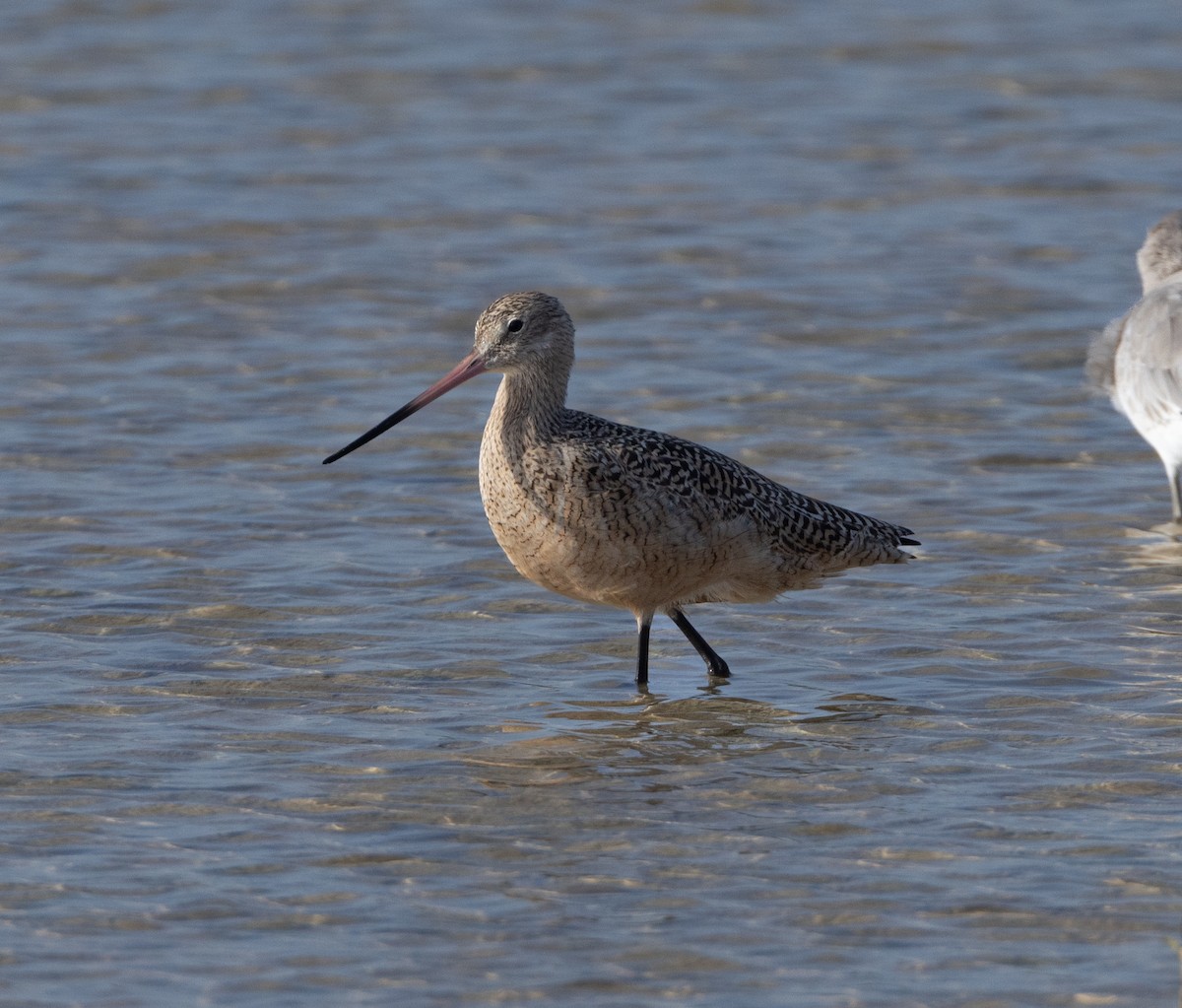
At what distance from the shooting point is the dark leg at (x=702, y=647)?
20.8ft

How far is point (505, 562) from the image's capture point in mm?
7355

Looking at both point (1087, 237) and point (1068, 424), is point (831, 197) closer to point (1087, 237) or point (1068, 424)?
point (1087, 237)

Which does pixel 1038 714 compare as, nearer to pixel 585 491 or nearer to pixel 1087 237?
pixel 585 491

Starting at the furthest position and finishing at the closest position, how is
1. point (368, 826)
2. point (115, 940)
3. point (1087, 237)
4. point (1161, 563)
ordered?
point (1087, 237), point (1161, 563), point (368, 826), point (115, 940)

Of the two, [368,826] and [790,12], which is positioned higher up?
[790,12]

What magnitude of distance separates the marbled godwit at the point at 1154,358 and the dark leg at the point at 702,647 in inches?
87.0

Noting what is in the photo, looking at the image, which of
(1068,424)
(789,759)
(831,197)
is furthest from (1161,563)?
(831,197)

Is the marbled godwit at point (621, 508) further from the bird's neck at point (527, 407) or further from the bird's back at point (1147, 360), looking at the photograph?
the bird's back at point (1147, 360)

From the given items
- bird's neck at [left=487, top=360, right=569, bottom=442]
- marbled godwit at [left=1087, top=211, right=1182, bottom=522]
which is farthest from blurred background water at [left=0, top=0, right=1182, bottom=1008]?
bird's neck at [left=487, top=360, right=569, bottom=442]

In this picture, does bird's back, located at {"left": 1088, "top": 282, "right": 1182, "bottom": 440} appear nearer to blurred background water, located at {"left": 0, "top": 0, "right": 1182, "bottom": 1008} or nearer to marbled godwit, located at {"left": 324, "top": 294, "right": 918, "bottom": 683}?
blurred background water, located at {"left": 0, "top": 0, "right": 1182, "bottom": 1008}

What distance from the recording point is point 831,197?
1184cm

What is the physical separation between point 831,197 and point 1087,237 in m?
1.40

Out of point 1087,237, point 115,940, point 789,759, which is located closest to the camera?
point 115,940

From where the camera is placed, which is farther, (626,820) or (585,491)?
(585,491)
